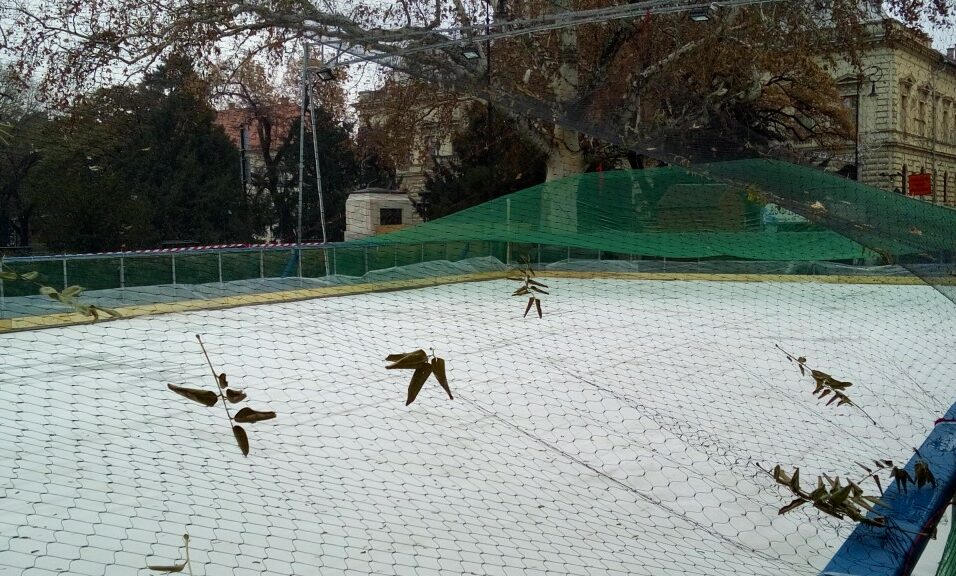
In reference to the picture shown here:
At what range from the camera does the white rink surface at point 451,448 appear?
280 centimetres

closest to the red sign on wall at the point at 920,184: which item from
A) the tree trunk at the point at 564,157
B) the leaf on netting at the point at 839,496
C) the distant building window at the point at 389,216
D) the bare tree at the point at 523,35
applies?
the bare tree at the point at 523,35

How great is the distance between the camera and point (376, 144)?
66.3 ft

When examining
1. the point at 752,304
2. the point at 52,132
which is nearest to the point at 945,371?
the point at 752,304

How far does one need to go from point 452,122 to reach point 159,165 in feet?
29.7

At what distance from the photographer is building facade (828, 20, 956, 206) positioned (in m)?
13.5

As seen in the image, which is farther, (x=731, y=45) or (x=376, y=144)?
(x=376, y=144)

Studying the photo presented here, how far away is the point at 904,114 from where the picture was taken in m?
18.8

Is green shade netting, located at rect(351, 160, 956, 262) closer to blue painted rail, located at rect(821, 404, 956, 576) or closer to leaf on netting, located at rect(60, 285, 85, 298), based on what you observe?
blue painted rail, located at rect(821, 404, 956, 576)

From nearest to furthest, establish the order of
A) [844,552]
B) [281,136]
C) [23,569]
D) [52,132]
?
[844,552], [23,569], [52,132], [281,136]

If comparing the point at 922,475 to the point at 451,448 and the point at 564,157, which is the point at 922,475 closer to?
the point at 451,448

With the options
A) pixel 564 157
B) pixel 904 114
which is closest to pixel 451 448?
pixel 564 157

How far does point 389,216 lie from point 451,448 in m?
17.2

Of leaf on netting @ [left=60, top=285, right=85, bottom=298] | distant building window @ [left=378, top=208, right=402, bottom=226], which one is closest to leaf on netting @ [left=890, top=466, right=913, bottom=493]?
leaf on netting @ [left=60, top=285, right=85, bottom=298]

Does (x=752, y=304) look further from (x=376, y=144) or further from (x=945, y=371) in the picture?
(x=376, y=144)
